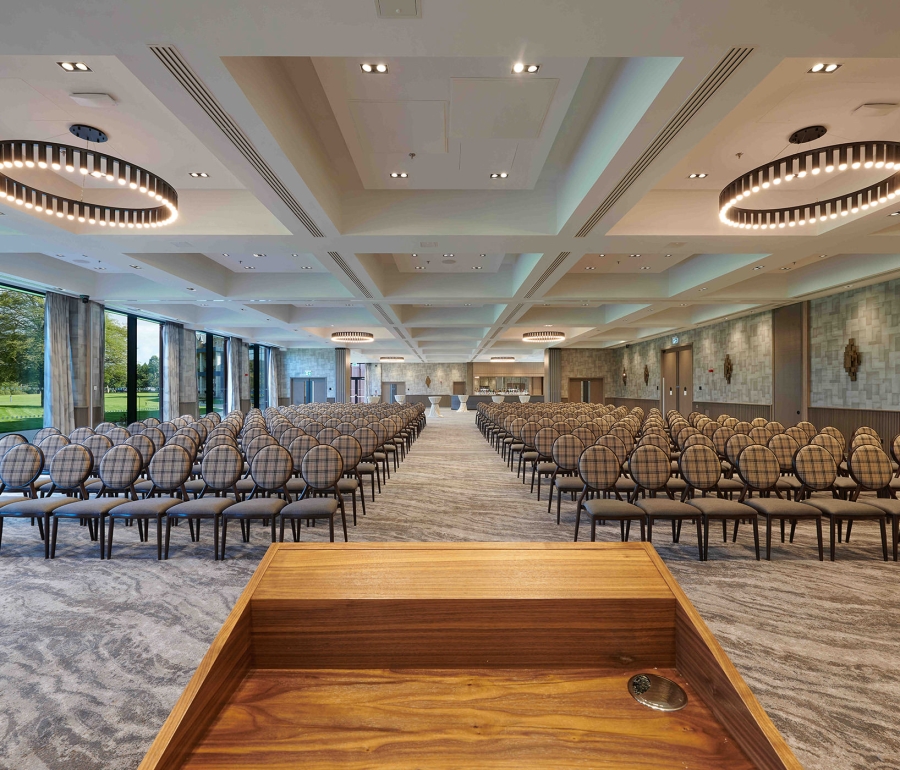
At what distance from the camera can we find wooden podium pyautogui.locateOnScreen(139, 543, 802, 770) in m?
1.11

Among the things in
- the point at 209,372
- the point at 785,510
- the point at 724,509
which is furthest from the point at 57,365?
the point at 785,510

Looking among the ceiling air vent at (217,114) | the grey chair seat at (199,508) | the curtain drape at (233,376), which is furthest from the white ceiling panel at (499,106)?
the curtain drape at (233,376)

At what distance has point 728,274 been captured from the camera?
9.59 m

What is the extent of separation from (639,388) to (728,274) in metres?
14.9

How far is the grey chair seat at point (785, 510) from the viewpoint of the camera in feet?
15.2

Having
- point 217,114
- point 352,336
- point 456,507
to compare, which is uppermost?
point 217,114

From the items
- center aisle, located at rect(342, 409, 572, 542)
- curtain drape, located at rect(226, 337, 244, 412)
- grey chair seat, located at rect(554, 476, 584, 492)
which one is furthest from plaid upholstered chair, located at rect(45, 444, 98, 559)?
curtain drape, located at rect(226, 337, 244, 412)

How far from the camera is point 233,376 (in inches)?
822

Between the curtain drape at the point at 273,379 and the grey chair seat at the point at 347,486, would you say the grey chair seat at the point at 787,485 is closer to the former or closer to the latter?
the grey chair seat at the point at 347,486

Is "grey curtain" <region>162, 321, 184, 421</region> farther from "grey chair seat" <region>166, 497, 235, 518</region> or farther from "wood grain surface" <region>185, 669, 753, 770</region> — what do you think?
"wood grain surface" <region>185, 669, 753, 770</region>

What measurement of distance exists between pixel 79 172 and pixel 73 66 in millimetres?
1499

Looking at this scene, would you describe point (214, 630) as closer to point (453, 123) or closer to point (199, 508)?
point (199, 508)

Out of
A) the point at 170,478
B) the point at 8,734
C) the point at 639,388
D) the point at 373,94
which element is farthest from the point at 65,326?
the point at 639,388

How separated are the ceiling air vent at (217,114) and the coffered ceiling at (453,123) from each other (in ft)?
0.06
